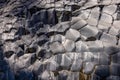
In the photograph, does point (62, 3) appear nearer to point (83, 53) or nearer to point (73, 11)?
point (73, 11)

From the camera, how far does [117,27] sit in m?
1.90

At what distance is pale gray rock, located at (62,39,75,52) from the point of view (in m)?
1.94

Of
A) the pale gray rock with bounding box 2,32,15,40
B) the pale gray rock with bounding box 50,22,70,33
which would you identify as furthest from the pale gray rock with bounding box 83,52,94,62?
the pale gray rock with bounding box 2,32,15,40

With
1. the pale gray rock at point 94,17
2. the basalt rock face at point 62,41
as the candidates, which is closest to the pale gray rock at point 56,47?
the basalt rock face at point 62,41

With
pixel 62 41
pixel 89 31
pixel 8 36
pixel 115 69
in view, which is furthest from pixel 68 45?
pixel 8 36

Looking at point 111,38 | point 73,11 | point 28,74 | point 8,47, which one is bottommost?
point 28,74

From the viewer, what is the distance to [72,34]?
6.62 ft

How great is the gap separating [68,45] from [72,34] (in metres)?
0.11

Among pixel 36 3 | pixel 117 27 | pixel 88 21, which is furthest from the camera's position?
pixel 36 3

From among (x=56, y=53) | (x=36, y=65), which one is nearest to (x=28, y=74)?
(x=36, y=65)

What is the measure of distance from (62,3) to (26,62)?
2.20 feet

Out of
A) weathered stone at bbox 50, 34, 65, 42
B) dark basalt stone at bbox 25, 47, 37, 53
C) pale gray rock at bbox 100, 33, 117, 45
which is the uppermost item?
pale gray rock at bbox 100, 33, 117, 45

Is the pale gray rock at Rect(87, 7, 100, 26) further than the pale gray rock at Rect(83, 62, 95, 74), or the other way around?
the pale gray rock at Rect(87, 7, 100, 26)

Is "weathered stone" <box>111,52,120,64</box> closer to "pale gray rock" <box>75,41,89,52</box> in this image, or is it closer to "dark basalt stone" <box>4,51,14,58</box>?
"pale gray rock" <box>75,41,89,52</box>
